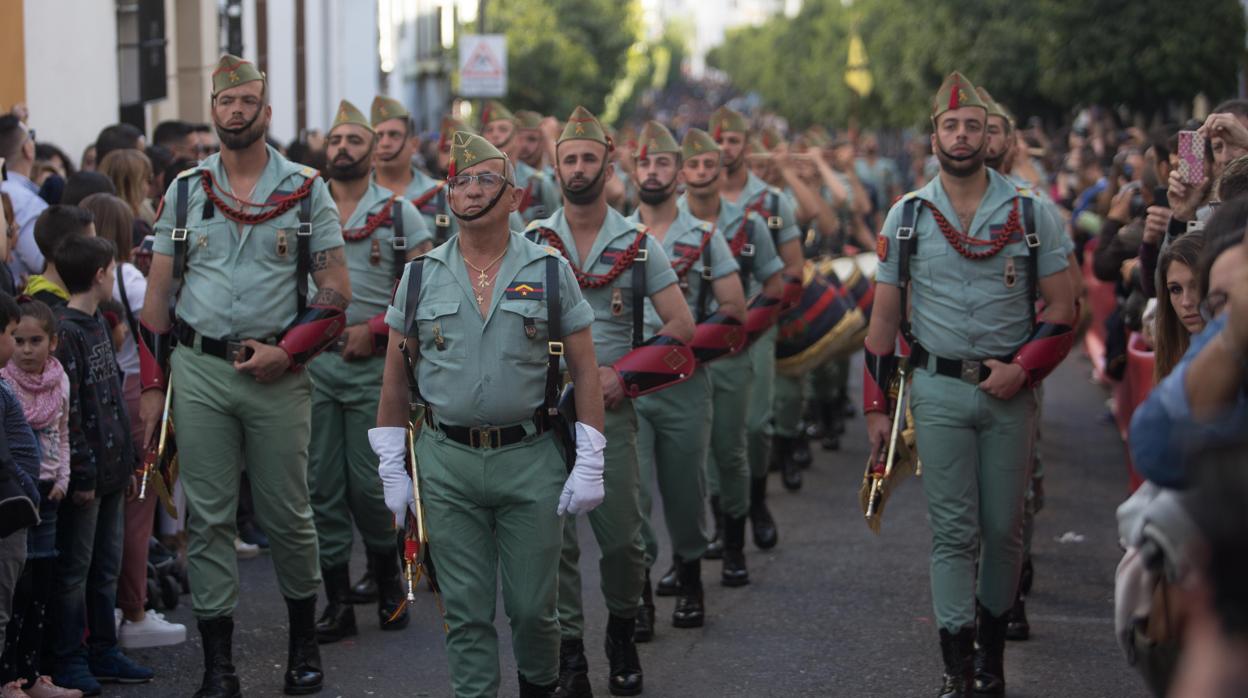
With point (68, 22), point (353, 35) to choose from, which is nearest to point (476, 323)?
point (68, 22)

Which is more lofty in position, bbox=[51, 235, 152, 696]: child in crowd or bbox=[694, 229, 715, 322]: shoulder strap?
bbox=[694, 229, 715, 322]: shoulder strap

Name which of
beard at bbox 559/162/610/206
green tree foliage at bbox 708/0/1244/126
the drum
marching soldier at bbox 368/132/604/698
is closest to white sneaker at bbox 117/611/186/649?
marching soldier at bbox 368/132/604/698

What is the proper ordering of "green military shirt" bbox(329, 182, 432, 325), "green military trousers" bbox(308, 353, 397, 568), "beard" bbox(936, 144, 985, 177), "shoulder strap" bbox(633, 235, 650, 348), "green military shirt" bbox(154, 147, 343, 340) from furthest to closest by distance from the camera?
"green military shirt" bbox(329, 182, 432, 325)
"green military trousers" bbox(308, 353, 397, 568)
"shoulder strap" bbox(633, 235, 650, 348)
"beard" bbox(936, 144, 985, 177)
"green military shirt" bbox(154, 147, 343, 340)

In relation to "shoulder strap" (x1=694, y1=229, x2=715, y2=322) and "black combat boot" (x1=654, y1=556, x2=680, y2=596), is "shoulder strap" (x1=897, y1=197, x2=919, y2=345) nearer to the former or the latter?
"shoulder strap" (x1=694, y1=229, x2=715, y2=322)

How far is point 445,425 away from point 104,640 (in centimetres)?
217

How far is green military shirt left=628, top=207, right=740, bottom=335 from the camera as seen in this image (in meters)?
8.08

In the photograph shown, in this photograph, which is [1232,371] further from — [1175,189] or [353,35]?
[353,35]

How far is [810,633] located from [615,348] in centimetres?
167

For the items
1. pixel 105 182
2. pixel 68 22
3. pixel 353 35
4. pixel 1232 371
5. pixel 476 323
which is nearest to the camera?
pixel 1232 371

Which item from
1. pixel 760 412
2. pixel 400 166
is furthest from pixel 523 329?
pixel 760 412

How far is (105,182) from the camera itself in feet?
27.2

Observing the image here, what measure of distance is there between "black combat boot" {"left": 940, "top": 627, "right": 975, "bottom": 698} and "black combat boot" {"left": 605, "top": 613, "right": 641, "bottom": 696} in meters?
1.16

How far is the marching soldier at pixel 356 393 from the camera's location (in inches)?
324

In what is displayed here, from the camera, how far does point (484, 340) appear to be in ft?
19.1
